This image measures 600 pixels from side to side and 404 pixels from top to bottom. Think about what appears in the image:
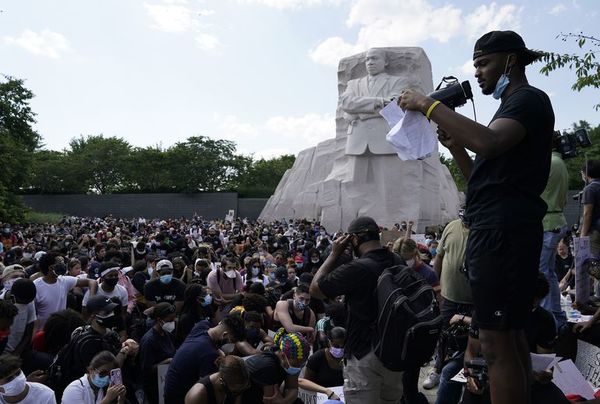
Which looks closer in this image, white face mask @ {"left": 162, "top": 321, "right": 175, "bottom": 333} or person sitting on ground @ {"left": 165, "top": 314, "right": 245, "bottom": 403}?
person sitting on ground @ {"left": 165, "top": 314, "right": 245, "bottom": 403}

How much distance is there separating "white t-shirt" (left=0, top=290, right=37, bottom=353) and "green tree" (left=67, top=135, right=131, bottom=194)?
46.7 m

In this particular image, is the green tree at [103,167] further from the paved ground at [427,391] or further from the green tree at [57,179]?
the paved ground at [427,391]

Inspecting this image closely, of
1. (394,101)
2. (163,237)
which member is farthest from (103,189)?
(394,101)

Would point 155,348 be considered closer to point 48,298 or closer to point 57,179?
point 48,298

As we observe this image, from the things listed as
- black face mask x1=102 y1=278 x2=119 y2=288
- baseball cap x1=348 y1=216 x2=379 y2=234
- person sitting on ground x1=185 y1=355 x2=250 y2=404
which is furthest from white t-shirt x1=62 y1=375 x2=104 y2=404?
black face mask x1=102 y1=278 x2=119 y2=288

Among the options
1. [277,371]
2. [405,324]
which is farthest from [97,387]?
[405,324]

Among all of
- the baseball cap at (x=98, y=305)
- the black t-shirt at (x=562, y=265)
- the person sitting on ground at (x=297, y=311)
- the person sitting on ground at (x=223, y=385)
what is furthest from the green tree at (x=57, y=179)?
the person sitting on ground at (x=223, y=385)

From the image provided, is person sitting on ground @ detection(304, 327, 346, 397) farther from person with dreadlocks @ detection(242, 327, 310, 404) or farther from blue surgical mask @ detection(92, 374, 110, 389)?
blue surgical mask @ detection(92, 374, 110, 389)

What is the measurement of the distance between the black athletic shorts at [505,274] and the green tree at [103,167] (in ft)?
167

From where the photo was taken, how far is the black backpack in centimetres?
308

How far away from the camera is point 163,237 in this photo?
42.8 feet

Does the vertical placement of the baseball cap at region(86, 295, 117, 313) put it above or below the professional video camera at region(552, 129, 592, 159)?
below

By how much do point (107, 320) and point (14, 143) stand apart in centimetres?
2679

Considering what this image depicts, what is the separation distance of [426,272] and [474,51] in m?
4.86
